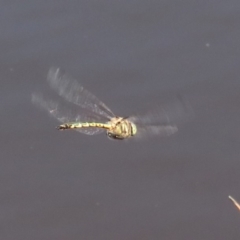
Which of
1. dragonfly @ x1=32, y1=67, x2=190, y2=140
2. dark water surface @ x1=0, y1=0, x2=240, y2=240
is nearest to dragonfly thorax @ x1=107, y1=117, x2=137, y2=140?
dragonfly @ x1=32, y1=67, x2=190, y2=140

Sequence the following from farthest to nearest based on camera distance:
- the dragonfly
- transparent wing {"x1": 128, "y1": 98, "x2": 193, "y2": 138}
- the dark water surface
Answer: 1. the dark water surface
2. the dragonfly
3. transparent wing {"x1": 128, "y1": 98, "x2": 193, "y2": 138}

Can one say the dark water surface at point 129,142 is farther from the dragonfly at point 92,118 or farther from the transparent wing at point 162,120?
the transparent wing at point 162,120

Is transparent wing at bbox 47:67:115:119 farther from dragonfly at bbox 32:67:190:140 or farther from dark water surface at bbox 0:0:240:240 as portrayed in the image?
dark water surface at bbox 0:0:240:240

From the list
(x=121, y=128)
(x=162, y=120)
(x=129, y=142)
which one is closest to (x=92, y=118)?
(x=121, y=128)

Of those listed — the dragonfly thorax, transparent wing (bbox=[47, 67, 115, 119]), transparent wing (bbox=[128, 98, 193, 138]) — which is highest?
transparent wing (bbox=[47, 67, 115, 119])

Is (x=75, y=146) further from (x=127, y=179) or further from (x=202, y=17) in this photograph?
(x=202, y=17)

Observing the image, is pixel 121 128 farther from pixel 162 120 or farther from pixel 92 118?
pixel 162 120
